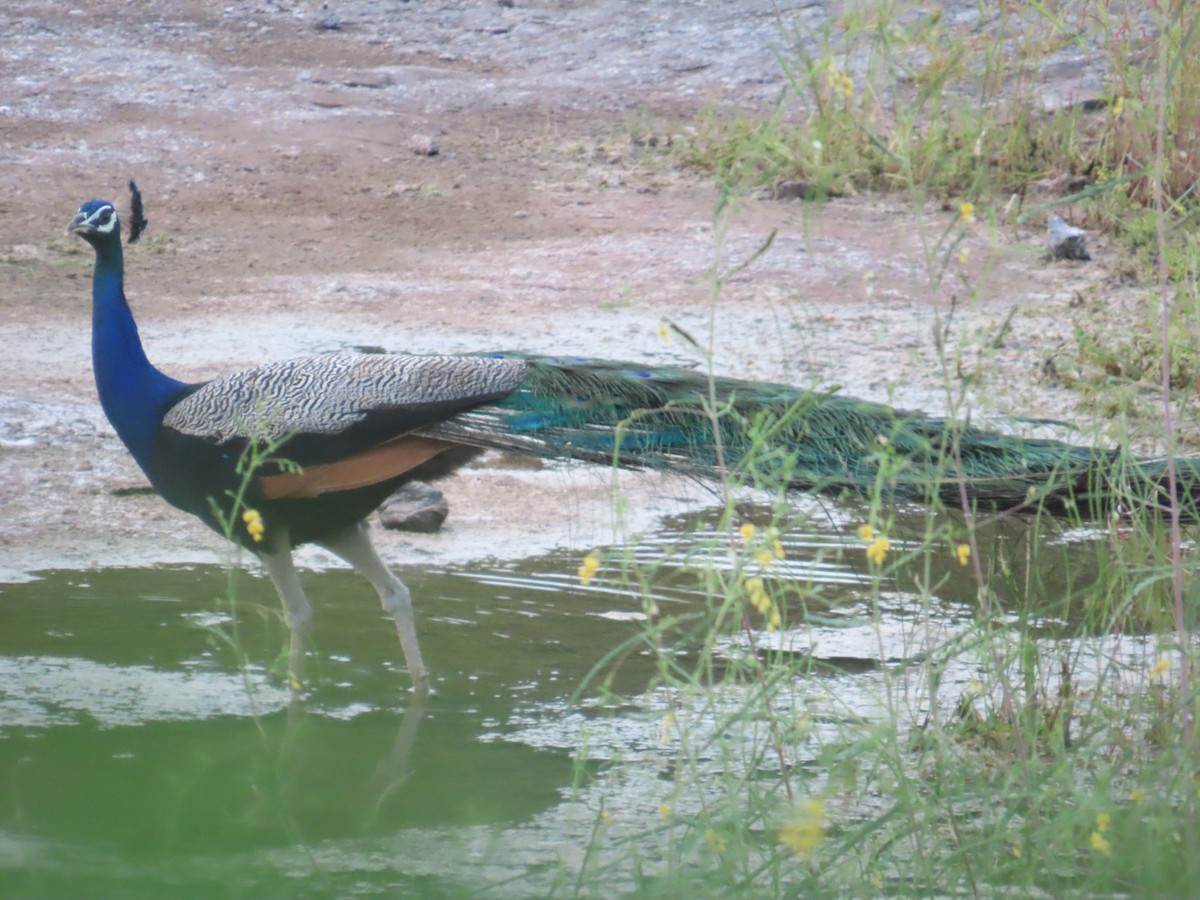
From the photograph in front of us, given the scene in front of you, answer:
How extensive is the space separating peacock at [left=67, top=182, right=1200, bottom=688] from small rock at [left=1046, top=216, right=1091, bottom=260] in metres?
3.96

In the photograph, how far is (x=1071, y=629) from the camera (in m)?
3.96

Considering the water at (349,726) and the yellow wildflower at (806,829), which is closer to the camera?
the yellow wildflower at (806,829)

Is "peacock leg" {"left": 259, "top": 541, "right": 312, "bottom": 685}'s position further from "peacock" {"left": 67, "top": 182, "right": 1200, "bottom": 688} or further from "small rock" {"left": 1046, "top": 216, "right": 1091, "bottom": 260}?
"small rock" {"left": 1046, "top": 216, "right": 1091, "bottom": 260}

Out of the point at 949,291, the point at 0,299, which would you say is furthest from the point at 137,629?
the point at 949,291

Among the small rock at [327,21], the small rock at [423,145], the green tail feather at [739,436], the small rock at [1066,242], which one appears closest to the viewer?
the green tail feather at [739,436]

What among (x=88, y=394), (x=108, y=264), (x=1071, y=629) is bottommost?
(x=1071, y=629)

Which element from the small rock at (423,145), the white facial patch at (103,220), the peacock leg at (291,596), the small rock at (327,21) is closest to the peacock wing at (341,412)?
the peacock leg at (291,596)

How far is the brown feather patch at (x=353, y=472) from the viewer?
3.59 meters

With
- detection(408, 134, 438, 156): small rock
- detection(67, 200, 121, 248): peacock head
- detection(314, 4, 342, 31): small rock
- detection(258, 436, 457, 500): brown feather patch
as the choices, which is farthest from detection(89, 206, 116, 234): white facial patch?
detection(314, 4, 342, 31): small rock

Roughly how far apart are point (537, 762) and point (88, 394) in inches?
126

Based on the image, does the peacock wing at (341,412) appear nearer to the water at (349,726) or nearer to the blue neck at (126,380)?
the blue neck at (126,380)

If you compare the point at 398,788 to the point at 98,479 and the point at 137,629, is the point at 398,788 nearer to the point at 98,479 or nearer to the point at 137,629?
the point at 137,629

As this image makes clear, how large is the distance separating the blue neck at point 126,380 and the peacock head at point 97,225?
130mm

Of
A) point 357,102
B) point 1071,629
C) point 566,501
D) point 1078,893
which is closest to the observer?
point 1078,893
